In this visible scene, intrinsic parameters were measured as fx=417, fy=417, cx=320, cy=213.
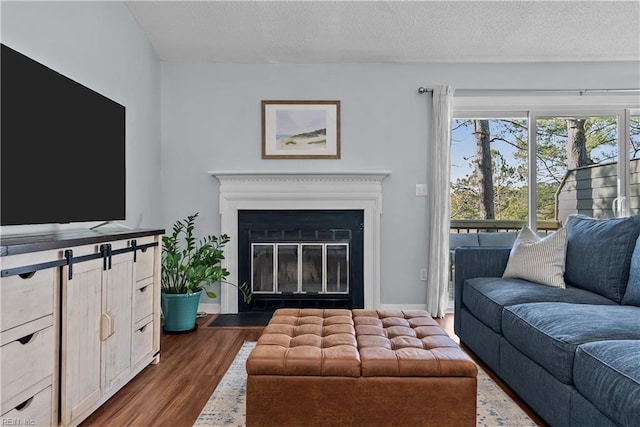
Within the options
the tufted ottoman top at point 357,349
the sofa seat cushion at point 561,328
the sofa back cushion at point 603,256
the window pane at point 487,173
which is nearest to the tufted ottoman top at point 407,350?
the tufted ottoman top at point 357,349

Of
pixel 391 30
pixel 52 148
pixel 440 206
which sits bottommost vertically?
pixel 440 206

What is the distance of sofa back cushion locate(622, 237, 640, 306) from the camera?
6.85 feet

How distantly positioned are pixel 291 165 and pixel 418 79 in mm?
1397

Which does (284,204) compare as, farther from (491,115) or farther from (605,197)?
(605,197)

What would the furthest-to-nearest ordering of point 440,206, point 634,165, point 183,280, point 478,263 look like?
point 634,165, point 440,206, point 183,280, point 478,263

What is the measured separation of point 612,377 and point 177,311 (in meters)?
2.74

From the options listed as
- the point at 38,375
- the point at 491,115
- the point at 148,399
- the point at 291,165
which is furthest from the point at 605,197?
the point at 38,375

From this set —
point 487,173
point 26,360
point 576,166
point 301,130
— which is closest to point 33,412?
point 26,360

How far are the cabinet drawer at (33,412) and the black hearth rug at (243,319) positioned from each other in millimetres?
1874

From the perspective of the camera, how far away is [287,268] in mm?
3777

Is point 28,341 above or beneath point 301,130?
beneath

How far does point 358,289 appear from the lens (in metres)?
3.76

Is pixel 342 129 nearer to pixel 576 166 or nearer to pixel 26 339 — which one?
pixel 576 166

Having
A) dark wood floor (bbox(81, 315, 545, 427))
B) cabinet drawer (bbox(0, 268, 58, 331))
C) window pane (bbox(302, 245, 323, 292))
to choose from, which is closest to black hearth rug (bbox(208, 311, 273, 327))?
dark wood floor (bbox(81, 315, 545, 427))
